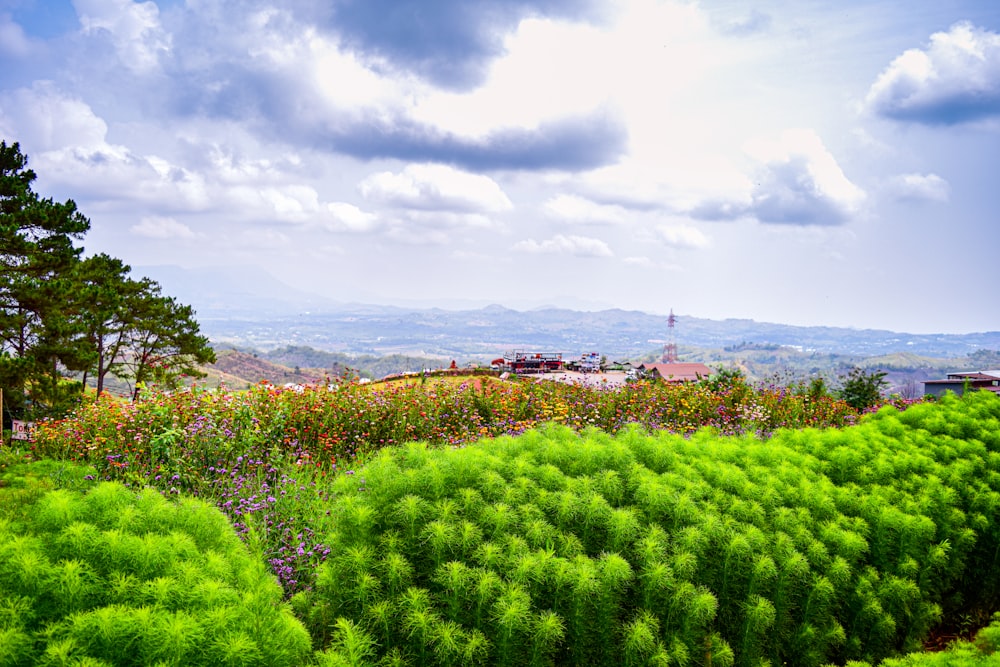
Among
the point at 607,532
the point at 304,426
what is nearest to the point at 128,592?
the point at 607,532

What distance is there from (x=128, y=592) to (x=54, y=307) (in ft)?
56.6

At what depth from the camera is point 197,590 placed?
2.70 meters

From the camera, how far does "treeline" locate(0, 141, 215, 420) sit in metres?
16.1

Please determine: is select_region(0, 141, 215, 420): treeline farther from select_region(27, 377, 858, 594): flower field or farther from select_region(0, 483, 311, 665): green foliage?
select_region(0, 483, 311, 665): green foliage

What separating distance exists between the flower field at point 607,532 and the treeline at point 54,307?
10.1 metres

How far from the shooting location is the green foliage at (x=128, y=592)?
94.7 inches

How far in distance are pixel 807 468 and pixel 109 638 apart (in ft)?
17.4

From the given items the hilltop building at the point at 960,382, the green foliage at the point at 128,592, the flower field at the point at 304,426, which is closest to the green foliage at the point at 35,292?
the flower field at the point at 304,426

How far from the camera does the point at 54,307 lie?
54.5ft

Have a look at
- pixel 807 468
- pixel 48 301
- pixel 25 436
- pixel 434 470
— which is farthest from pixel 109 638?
pixel 48 301

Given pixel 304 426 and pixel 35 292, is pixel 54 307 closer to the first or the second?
pixel 35 292

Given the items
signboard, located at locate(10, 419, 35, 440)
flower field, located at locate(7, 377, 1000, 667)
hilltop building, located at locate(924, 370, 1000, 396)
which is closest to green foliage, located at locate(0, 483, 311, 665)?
flower field, located at locate(7, 377, 1000, 667)

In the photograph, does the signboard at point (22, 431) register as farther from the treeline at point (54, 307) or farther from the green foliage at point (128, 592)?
the green foliage at point (128, 592)

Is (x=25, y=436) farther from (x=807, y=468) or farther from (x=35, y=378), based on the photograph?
(x=807, y=468)
